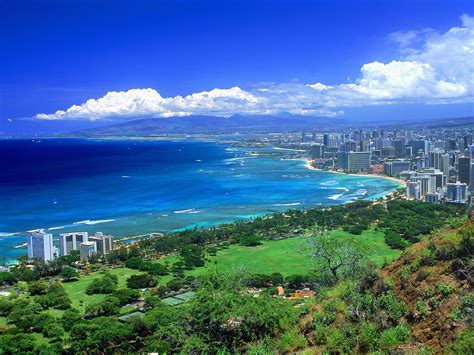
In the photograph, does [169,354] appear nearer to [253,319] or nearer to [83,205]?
[253,319]

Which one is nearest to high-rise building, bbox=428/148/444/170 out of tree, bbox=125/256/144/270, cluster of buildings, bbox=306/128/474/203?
cluster of buildings, bbox=306/128/474/203

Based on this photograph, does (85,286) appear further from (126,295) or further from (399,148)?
(399,148)

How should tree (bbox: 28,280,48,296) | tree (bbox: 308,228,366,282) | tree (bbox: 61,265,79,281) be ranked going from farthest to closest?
tree (bbox: 61,265,79,281) < tree (bbox: 28,280,48,296) < tree (bbox: 308,228,366,282)

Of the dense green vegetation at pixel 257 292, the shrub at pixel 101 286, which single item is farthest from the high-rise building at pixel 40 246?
the shrub at pixel 101 286

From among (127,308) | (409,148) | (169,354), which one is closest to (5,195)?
(127,308)

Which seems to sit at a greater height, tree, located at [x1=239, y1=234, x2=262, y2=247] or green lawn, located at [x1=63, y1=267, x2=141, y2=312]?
tree, located at [x1=239, y1=234, x2=262, y2=247]

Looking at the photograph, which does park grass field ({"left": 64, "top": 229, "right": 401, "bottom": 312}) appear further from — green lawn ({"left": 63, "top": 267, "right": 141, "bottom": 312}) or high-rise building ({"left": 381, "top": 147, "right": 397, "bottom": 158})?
high-rise building ({"left": 381, "top": 147, "right": 397, "bottom": 158})

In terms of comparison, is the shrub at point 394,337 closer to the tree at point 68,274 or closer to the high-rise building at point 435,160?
the tree at point 68,274
